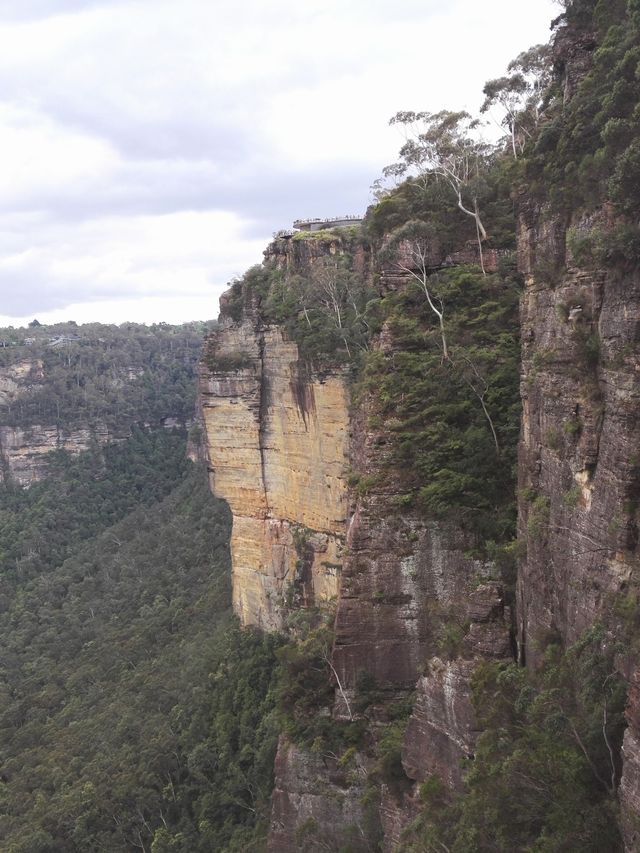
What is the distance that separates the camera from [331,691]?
18109 millimetres

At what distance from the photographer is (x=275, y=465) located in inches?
1128

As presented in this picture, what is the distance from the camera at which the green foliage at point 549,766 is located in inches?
363

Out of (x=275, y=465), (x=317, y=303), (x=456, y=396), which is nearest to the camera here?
(x=456, y=396)

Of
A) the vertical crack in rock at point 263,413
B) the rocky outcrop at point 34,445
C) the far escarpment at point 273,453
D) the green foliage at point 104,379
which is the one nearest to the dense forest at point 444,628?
the far escarpment at point 273,453

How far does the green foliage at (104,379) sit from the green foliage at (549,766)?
6397 centimetres

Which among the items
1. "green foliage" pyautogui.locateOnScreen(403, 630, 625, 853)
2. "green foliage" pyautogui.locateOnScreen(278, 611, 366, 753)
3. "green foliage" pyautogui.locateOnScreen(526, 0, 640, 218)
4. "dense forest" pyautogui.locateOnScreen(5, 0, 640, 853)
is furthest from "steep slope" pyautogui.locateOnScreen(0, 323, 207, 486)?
"green foliage" pyautogui.locateOnScreen(526, 0, 640, 218)

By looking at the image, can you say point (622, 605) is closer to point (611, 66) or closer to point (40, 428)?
point (611, 66)

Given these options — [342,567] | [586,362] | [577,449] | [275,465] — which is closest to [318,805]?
[342,567]

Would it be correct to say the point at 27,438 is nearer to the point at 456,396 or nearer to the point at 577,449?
the point at 456,396

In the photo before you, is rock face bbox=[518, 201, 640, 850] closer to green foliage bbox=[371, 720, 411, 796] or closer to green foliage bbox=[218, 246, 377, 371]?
green foliage bbox=[371, 720, 411, 796]

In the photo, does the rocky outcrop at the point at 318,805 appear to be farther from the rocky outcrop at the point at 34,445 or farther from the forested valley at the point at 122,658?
the rocky outcrop at the point at 34,445

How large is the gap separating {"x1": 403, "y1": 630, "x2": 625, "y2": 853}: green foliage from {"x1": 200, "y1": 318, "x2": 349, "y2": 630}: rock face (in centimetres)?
1359

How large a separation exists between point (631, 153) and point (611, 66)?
2.61 m

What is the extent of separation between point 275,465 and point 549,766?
64.4 feet
